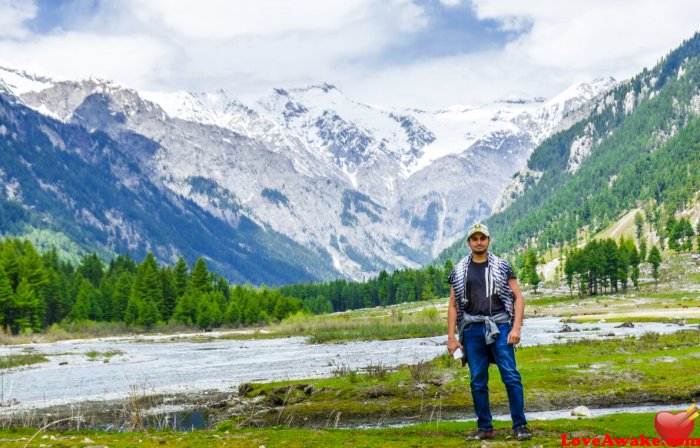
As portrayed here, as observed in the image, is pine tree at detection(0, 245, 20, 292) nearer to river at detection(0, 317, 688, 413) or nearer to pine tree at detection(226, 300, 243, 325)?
pine tree at detection(226, 300, 243, 325)

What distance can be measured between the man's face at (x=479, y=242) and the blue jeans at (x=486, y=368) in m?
1.79

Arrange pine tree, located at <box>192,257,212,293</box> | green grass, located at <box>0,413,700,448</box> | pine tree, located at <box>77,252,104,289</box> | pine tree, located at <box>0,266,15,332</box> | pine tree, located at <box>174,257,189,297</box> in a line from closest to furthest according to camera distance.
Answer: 1. green grass, located at <box>0,413,700,448</box>
2. pine tree, located at <box>0,266,15,332</box>
3. pine tree, located at <box>174,257,189,297</box>
4. pine tree, located at <box>192,257,212,293</box>
5. pine tree, located at <box>77,252,104,289</box>

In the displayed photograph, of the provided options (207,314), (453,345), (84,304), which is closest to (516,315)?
(453,345)

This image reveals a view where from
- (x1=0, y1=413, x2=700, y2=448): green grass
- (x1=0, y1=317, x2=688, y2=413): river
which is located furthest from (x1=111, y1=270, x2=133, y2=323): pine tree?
(x1=0, y1=413, x2=700, y2=448): green grass

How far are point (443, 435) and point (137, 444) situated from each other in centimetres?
868

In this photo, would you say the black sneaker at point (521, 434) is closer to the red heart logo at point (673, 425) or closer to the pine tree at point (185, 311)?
the red heart logo at point (673, 425)

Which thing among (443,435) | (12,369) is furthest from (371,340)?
(443,435)

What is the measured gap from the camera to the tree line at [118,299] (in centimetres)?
11562

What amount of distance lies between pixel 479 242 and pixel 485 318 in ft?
6.06

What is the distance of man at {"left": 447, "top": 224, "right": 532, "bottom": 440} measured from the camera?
54.5 feet

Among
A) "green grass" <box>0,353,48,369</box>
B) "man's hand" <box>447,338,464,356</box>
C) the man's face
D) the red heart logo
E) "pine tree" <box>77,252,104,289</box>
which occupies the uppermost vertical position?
"pine tree" <box>77,252,104,289</box>

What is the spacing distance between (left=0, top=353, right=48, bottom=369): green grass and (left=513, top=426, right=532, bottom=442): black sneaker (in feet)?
193

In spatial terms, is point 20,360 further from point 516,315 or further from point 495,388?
point 516,315

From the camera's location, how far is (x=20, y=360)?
6856 cm
